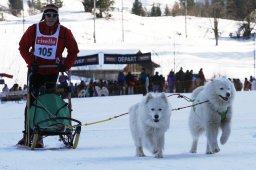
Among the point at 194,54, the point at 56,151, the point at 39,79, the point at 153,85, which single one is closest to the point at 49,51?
the point at 39,79

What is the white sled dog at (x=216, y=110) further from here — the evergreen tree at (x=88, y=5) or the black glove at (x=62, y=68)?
the evergreen tree at (x=88, y=5)

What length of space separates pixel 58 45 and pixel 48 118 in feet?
3.38

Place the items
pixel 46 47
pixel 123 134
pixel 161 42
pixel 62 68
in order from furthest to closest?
pixel 161 42 → pixel 123 134 → pixel 46 47 → pixel 62 68

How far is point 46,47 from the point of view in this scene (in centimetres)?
754

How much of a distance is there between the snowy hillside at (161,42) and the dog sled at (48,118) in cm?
3740

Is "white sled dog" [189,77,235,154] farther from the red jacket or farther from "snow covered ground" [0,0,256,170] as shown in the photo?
the red jacket

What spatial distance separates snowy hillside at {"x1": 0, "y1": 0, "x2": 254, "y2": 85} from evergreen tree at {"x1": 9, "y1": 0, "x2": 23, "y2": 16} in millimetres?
21788

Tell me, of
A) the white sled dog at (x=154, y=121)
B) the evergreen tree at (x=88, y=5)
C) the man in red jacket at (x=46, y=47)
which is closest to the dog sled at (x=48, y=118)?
the man in red jacket at (x=46, y=47)

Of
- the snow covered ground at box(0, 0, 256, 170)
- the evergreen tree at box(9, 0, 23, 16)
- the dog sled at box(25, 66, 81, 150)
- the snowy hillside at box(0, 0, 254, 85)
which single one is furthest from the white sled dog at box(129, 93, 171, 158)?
the evergreen tree at box(9, 0, 23, 16)

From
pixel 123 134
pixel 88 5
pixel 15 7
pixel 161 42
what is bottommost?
pixel 123 134

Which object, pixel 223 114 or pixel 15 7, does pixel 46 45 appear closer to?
pixel 223 114

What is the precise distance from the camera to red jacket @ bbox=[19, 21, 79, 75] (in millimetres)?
7500

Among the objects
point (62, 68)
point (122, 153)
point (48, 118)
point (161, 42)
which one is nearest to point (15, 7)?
point (161, 42)

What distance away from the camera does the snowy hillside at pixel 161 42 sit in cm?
5306
